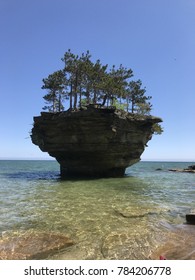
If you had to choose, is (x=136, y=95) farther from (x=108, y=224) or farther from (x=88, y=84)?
(x=108, y=224)

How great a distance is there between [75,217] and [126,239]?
3.90 m

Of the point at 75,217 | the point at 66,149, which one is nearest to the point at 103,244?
the point at 75,217

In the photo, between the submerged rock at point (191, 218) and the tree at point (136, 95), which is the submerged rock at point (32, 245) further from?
the tree at point (136, 95)

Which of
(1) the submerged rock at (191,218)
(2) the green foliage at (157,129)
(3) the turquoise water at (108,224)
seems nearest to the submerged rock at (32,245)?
(3) the turquoise water at (108,224)

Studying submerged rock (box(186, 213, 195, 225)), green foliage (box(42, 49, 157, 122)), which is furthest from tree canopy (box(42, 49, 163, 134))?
submerged rock (box(186, 213, 195, 225))

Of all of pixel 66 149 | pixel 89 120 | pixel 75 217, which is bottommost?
pixel 75 217

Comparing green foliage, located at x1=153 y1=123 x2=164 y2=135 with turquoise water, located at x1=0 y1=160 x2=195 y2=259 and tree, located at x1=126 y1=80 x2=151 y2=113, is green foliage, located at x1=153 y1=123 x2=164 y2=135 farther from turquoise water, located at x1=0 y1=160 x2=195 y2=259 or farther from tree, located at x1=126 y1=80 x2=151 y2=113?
turquoise water, located at x1=0 y1=160 x2=195 y2=259

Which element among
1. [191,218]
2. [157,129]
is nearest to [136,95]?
[157,129]

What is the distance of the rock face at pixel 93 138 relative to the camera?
1242 inches

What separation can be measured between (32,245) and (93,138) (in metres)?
24.2

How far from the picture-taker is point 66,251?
25.9 feet

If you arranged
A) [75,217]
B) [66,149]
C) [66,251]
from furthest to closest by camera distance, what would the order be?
[66,149]
[75,217]
[66,251]
